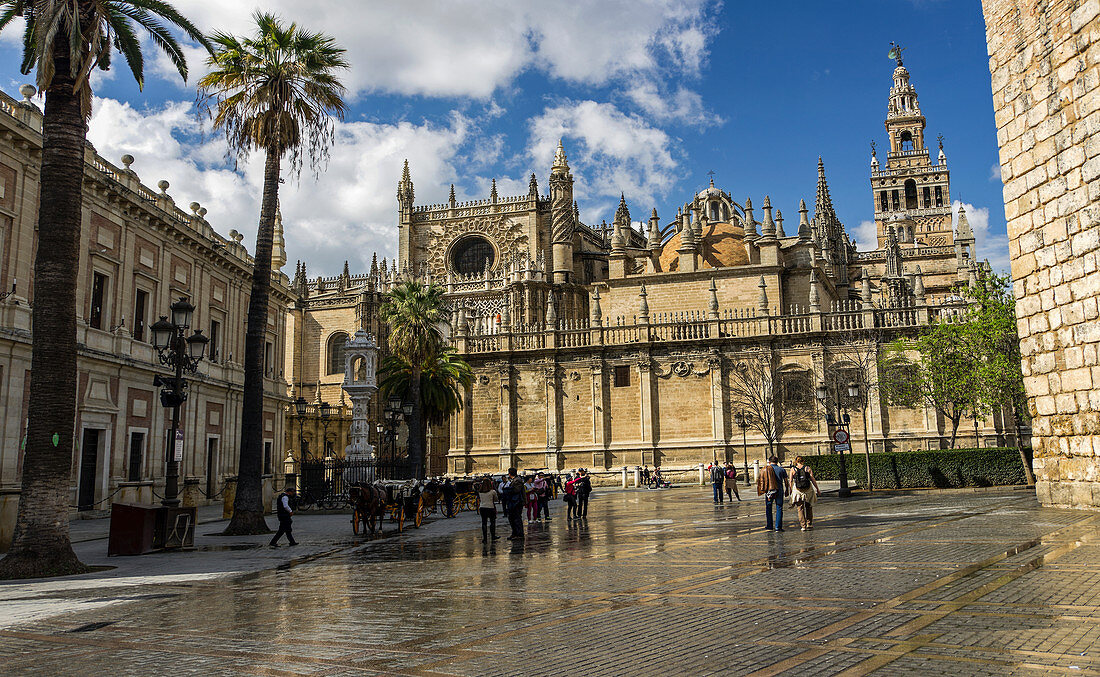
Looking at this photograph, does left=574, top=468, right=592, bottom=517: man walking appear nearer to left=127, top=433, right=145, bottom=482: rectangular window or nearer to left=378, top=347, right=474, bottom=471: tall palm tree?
left=378, top=347, right=474, bottom=471: tall palm tree

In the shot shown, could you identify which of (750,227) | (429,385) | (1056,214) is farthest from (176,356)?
(750,227)

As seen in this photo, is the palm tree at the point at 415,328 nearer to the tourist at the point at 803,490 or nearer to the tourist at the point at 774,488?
the tourist at the point at 774,488

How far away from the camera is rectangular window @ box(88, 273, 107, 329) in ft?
71.7

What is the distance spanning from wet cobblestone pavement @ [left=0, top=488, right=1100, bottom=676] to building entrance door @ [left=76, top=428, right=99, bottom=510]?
490 inches

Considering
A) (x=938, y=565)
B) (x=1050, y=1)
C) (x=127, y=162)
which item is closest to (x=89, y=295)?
(x=127, y=162)

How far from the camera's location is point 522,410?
42906 millimetres

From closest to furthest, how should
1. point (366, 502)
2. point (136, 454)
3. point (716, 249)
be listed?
point (366, 502)
point (136, 454)
point (716, 249)

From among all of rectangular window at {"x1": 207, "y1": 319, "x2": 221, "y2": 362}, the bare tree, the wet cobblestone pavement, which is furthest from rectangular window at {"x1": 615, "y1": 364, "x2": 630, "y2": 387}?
the wet cobblestone pavement

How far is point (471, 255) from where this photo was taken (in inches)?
2430

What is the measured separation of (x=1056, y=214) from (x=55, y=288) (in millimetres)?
16192

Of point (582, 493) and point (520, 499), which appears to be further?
point (582, 493)

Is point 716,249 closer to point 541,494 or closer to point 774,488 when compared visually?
point 541,494

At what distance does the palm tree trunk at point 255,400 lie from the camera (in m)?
17.8

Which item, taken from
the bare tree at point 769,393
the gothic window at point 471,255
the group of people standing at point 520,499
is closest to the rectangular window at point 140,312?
the group of people standing at point 520,499
